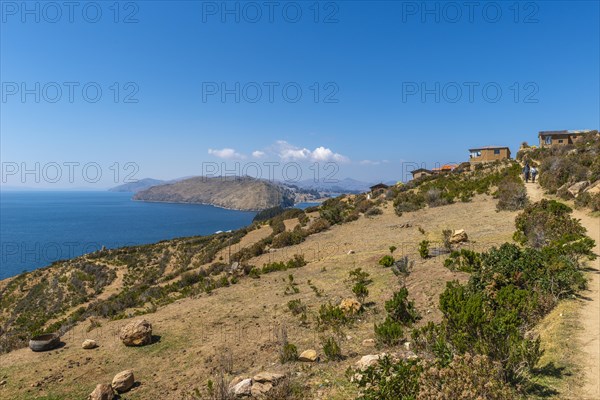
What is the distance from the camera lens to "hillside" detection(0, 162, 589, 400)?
6246 millimetres

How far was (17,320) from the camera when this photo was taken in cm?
3020

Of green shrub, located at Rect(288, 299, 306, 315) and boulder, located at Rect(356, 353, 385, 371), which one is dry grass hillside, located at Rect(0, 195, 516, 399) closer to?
green shrub, located at Rect(288, 299, 306, 315)

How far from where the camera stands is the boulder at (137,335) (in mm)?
11891

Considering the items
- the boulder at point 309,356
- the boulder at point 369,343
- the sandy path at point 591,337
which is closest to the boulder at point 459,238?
the sandy path at point 591,337

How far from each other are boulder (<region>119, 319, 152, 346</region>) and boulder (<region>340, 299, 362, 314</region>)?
287 inches

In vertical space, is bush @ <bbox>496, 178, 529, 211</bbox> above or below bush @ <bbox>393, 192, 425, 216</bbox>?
above

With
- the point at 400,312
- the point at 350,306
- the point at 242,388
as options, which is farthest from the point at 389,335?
the point at 242,388

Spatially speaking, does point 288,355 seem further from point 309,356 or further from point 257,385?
point 257,385

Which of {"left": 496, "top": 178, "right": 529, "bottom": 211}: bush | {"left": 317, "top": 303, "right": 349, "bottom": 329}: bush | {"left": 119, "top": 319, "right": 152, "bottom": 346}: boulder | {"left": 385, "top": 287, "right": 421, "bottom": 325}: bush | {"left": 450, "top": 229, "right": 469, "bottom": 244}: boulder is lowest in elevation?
{"left": 119, "top": 319, "right": 152, "bottom": 346}: boulder

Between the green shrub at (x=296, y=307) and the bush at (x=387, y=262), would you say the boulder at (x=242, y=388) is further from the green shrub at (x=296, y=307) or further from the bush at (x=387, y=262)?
the bush at (x=387, y=262)

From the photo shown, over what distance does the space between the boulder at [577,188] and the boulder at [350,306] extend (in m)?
23.0

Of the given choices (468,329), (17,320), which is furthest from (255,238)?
(468,329)

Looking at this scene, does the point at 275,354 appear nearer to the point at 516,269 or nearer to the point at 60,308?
the point at 516,269

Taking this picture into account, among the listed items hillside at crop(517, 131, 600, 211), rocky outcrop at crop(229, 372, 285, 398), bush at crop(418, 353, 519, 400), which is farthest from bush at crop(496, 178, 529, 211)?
rocky outcrop at crop(229, 372, 285, 398)
